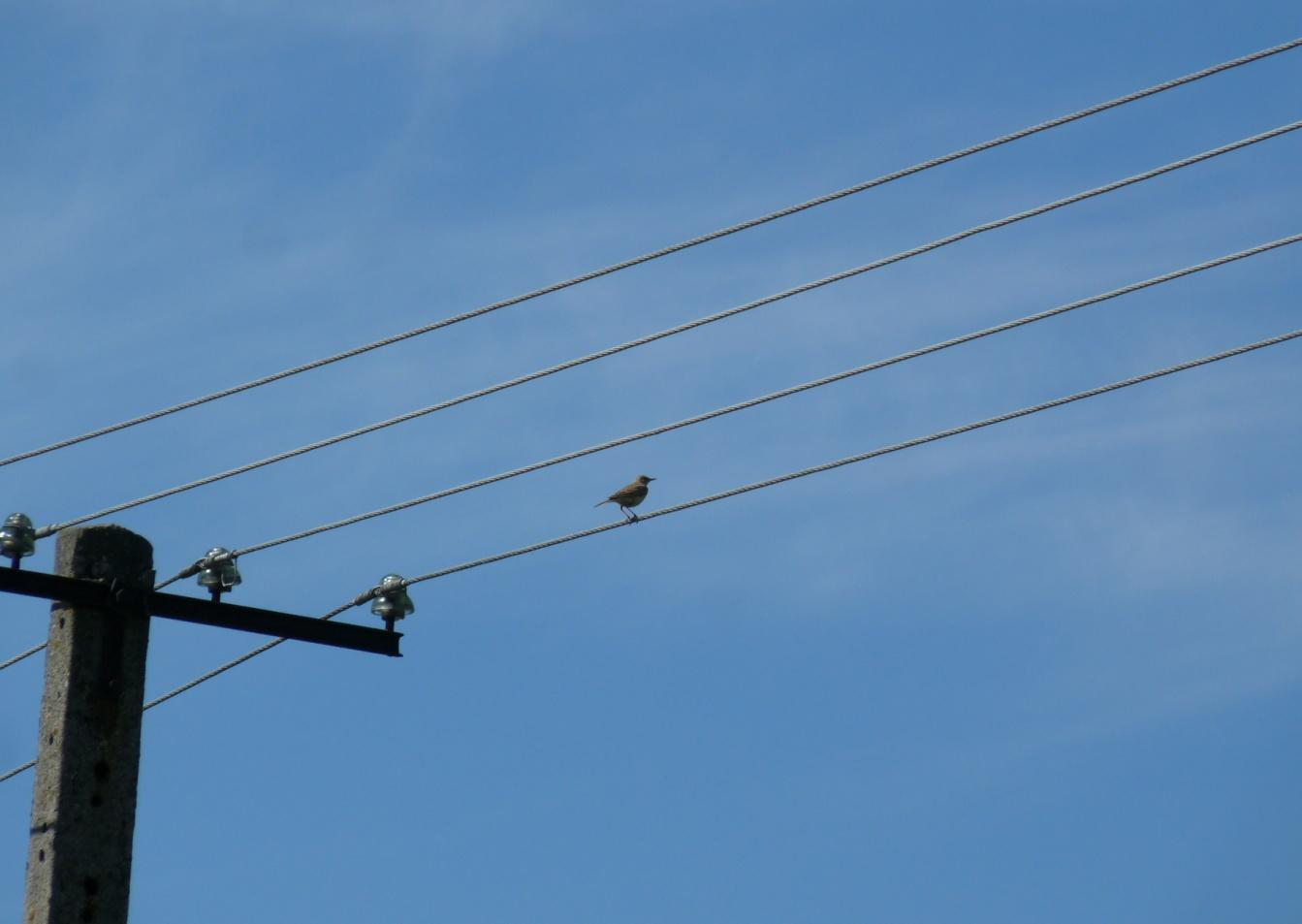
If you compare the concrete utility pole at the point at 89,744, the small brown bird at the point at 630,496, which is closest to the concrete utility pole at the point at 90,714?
the concrete utility pole at the point at 89,744

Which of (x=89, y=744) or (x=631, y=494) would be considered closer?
(x=89, y=744)

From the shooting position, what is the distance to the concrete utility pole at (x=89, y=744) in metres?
8.91

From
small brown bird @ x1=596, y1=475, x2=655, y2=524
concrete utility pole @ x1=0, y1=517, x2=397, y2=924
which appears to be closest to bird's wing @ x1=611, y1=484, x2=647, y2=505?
small brown bird @ x1=596, y1=475, x2=655, y2=524

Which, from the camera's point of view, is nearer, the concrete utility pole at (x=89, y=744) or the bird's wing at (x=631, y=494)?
the concrete utility pole at (x=89, y=744)

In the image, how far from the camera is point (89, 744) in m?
9.24

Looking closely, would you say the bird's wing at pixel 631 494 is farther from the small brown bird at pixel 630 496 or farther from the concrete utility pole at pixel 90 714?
the concrete utility pole at pixel 90 714

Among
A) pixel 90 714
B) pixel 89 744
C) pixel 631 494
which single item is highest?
pixel 631 494

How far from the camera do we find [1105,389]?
10945 mm

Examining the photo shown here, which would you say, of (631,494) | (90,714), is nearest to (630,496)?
(631,494)

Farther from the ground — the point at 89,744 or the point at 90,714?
the point at 90,714

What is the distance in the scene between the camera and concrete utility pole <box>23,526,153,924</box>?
8914mm

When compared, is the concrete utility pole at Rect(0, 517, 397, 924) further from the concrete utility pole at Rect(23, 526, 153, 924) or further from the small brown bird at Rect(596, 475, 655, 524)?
the small brown bird at Rect(596, 475, 655, 524)

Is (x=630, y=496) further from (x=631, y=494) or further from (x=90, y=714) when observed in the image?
(x=90, y=714)

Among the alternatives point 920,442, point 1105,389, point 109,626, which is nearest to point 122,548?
point 109,626
